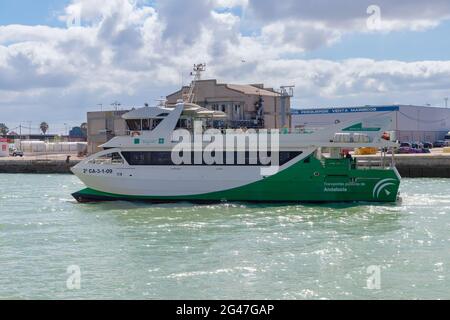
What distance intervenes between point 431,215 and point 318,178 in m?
4.62

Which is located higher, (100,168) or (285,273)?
(100,168)

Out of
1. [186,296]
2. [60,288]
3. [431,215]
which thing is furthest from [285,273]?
[431,215]

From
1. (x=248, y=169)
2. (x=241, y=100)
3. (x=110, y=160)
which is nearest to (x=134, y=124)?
(x=110, y=160)

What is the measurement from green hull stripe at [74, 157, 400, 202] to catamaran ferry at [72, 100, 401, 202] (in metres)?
0.03

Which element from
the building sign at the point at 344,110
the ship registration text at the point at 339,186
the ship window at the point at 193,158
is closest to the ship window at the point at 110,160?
the ship window at the point at 193,158

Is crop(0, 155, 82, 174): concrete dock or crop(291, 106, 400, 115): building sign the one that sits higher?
crop(291, 106, 400, 115): building sign

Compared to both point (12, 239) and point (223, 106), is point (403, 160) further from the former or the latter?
point (12, 239)

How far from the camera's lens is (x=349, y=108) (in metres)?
72.2

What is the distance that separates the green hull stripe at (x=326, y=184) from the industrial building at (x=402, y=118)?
43.9 meters

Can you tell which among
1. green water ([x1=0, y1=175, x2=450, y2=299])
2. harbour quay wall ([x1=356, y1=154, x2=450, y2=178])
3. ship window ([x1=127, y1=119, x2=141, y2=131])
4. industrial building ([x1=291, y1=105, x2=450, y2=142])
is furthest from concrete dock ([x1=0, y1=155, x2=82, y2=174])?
green water ([x1=0, y1=175, x2=450, y2=299])

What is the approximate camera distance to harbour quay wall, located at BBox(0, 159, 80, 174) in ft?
175

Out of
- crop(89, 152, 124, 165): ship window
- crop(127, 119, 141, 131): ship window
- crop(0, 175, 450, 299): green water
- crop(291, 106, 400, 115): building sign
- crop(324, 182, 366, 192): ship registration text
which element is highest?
crop(291, 106, 400, 115): building sign

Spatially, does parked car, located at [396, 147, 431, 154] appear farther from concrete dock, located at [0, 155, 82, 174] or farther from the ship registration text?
the ship registration text

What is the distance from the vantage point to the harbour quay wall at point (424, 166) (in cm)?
4194
